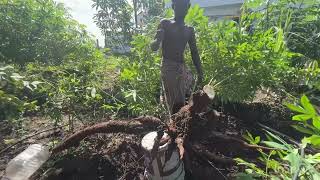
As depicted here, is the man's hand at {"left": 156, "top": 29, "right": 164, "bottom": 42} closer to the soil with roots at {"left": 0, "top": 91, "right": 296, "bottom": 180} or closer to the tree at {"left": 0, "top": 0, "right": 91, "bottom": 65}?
the soil with roots at {"left": 0, "top": 91, "right": 296, "bottom": 180}

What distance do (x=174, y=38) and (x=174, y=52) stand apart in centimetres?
14

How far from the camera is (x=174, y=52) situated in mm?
3180

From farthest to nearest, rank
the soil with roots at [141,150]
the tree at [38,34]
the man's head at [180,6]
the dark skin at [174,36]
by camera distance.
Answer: the tree at [38,34], the dark skin at [174,36], the man's head at [180,6], the soil with roots at [141,150]

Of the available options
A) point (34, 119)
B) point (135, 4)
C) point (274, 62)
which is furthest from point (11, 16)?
point (135, 4)

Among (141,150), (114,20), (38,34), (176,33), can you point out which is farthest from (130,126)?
(114,20)

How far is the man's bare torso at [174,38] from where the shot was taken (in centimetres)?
311

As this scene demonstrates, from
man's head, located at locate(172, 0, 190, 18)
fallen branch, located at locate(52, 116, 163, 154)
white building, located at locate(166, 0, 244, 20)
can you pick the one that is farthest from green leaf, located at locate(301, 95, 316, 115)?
white building, located at locate(166, 0, 244, 20)

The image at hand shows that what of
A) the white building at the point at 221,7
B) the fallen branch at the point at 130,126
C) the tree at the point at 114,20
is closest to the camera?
the fallen branch at the point at 130,126

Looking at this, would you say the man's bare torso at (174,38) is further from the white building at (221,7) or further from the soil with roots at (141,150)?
the white building at (221,7)

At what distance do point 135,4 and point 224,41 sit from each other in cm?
728

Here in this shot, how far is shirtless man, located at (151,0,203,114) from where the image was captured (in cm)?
311

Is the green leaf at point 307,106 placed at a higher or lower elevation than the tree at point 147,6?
lower

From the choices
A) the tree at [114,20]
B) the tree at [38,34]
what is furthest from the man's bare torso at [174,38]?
the tree at [114,20]

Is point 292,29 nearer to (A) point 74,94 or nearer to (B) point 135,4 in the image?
(A) point 74,94
